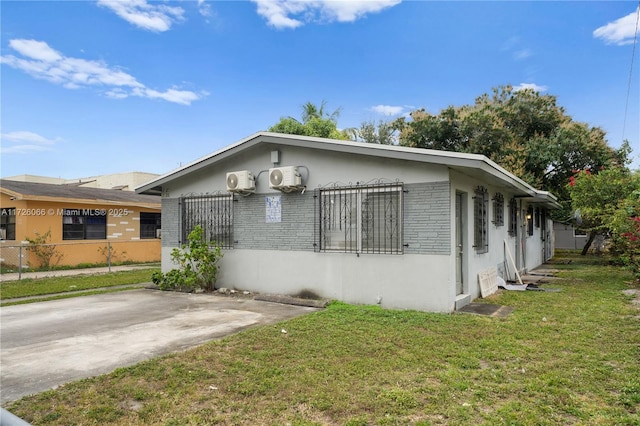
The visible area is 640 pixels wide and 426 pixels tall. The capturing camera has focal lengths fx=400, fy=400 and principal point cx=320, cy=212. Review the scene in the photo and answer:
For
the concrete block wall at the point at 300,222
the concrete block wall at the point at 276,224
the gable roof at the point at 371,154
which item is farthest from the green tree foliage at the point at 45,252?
the concrete block wall at the point at 276,224

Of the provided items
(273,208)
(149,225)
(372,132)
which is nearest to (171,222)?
(273,208)

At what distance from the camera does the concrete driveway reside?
4285mm

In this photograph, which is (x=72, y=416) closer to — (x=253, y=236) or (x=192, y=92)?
(x=253, y=236)

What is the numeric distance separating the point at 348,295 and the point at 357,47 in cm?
1369

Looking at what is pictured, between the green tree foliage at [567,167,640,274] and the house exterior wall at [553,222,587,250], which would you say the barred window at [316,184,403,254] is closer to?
the green tree foliage at [567,167,640,274]

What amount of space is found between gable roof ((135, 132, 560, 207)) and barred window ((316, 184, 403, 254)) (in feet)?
2.25

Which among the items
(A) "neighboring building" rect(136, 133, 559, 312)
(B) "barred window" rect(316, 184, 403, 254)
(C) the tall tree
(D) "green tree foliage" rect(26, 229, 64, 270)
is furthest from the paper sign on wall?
(D) "green tree foliage" rect(26, 229, 64, 270)

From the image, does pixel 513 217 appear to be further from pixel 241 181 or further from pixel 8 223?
pixel 8 223

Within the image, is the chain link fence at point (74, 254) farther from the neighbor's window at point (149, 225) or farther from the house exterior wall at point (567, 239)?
the house exterior wall at point (567, 239)

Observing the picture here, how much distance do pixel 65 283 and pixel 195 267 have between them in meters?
4.36

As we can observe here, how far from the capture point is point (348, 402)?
3.37 m

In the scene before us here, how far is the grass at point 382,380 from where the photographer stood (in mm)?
3166

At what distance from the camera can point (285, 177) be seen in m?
8.11

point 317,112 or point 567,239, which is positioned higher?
point 317,112
